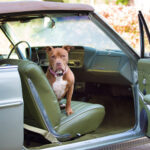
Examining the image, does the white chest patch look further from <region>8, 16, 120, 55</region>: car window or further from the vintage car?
<region>8, 16, 120, 55</region>: car window

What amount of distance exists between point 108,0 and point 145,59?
986 cm

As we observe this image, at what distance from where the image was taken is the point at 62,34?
5238 mm

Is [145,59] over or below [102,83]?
over

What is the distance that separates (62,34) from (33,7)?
2.84 m

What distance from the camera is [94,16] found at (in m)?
2.82

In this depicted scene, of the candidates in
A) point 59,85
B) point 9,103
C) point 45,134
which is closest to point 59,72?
point 59,85

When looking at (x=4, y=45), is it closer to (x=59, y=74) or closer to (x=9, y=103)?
(x=59, y=74)

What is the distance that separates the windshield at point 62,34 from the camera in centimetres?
421

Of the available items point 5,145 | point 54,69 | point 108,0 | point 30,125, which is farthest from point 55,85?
point 108,0

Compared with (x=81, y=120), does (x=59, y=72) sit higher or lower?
higher

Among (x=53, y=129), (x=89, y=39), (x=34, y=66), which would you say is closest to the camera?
(x=34, y=66)

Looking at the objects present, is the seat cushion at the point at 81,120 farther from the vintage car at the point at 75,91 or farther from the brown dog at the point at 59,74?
the brown dog at the point at 59,74

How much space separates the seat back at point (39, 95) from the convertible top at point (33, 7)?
18.0 inches

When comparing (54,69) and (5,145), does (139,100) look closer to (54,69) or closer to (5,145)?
(54,69)
